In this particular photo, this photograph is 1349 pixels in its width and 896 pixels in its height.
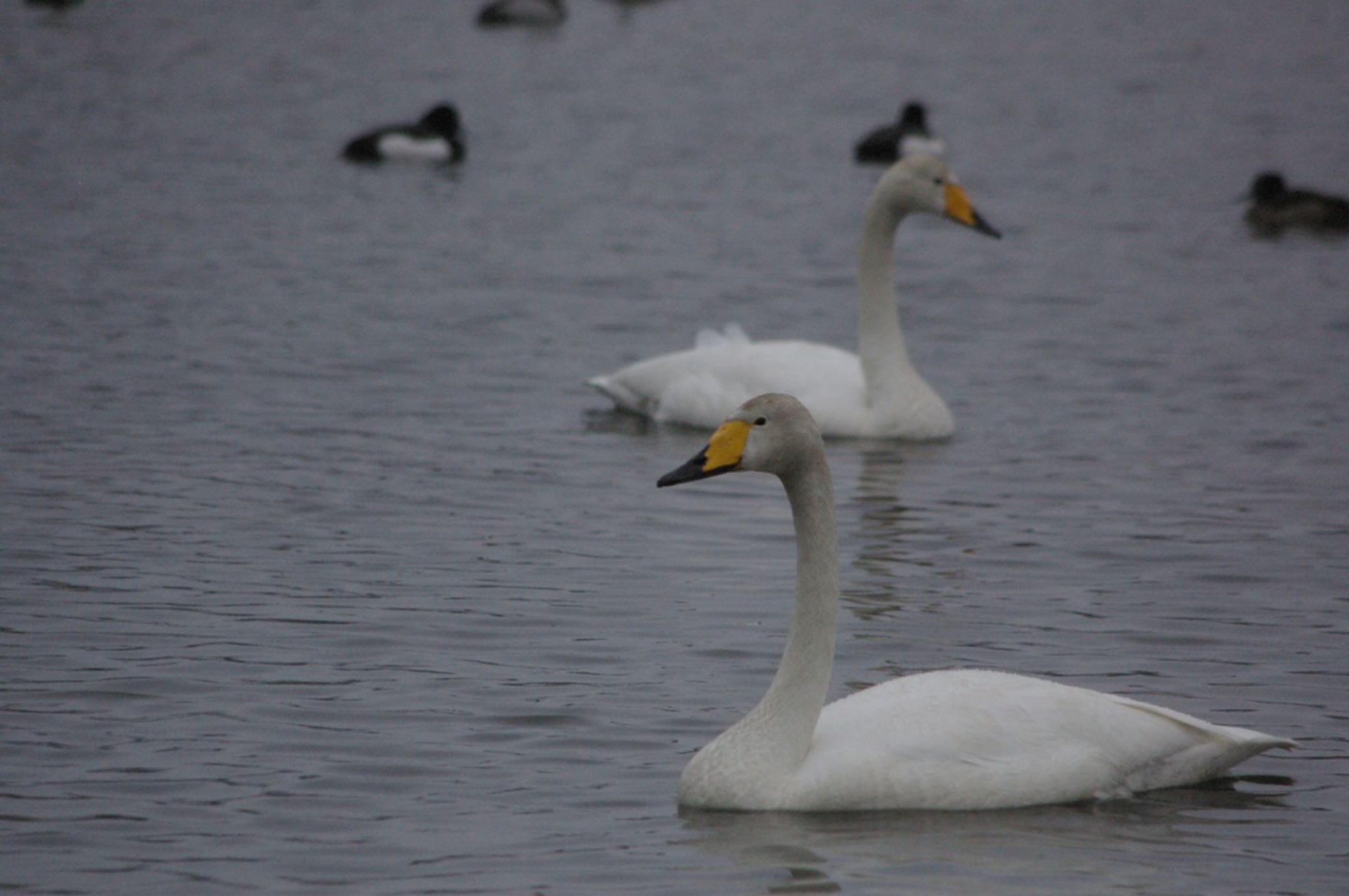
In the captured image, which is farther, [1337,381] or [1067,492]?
[1337,381]

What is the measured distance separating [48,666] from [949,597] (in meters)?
3.85

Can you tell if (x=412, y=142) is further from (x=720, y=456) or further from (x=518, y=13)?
(x=720, y=456)

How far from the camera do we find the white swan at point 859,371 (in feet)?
46.5

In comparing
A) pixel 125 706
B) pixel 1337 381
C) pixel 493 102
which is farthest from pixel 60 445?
pixel 493 102

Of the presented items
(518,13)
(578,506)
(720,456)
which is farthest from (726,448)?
(518,13)

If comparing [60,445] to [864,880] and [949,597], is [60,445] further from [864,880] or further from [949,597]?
[864,880]

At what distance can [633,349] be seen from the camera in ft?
56.8

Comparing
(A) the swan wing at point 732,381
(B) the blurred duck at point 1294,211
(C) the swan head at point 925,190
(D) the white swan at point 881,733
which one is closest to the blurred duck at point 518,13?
(B) the blurred duck at point 1294,211

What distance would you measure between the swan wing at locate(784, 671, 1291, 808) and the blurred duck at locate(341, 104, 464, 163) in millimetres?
20569

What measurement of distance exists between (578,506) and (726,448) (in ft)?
15.5

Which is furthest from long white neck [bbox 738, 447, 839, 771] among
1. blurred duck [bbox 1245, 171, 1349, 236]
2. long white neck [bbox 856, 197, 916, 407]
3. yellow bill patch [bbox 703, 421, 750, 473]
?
blurred duck [bbox 1245, 171, 1349, 236]

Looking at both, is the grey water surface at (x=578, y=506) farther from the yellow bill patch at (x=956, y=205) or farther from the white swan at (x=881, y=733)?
the yellow bill patch at (x=956, y=205)

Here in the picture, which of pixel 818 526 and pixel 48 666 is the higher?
pixel 818 526

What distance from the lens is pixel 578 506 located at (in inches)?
479
